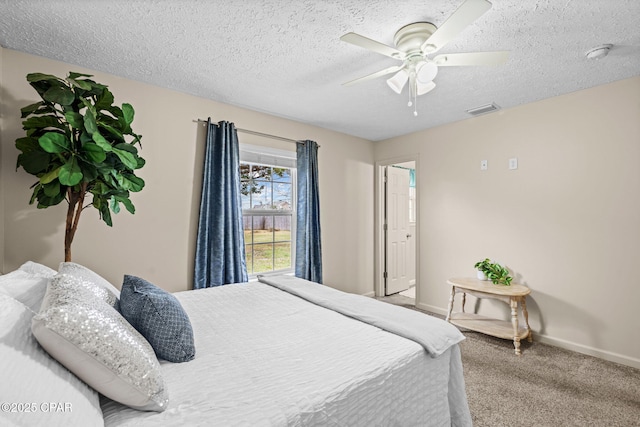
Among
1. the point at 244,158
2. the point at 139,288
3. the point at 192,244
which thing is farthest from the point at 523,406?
the point at 244,158

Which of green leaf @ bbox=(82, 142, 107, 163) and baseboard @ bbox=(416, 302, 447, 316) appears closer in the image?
green leaf @ bbox=(82, 142, 107, 163)

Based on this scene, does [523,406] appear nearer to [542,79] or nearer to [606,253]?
[606,253]

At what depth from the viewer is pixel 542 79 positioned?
2.60 metres

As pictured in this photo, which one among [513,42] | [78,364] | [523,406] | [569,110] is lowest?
[523,406]

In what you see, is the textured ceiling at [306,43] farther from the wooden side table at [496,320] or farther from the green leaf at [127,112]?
the wooden side table at [496,320]

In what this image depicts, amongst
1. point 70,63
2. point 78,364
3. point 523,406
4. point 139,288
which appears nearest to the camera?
point 78,364

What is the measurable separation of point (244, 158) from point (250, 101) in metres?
0.62

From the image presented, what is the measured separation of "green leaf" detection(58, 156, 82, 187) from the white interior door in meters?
3.91

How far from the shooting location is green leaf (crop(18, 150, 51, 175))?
1826 mm

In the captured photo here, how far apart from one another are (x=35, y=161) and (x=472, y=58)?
8.98 feet

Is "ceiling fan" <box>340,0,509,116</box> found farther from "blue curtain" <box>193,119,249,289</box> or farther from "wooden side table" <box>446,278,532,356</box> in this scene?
"wooden side table" <box>446,278,532,356</box>

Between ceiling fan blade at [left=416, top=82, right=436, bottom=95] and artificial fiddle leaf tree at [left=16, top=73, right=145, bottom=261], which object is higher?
ceiling fan blade at [left=416, top=82, right=436, bottom=95]

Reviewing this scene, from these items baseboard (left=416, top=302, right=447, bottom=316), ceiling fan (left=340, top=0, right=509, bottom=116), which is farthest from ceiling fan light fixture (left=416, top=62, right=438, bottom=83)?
baseboard (left=416, top=302, right=447, bottom=316)

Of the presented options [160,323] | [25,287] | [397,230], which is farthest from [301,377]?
[397,230]
